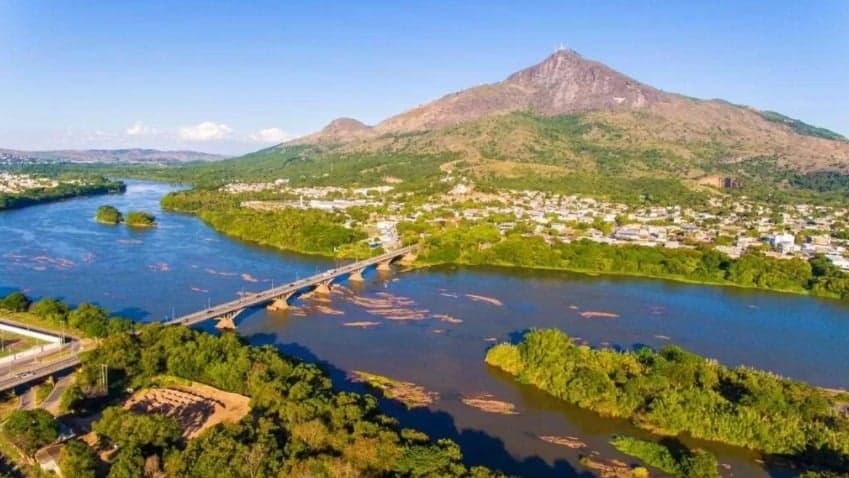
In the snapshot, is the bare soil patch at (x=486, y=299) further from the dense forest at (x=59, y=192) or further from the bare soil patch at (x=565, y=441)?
the dense forest at (x=59, y=192)

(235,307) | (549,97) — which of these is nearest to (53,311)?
(235,307)

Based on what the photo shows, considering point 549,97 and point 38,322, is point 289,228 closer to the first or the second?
point 38,322

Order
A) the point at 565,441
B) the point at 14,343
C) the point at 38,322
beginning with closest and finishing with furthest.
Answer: the point at 565,441 < the point at 14,343 < the point at 38,322

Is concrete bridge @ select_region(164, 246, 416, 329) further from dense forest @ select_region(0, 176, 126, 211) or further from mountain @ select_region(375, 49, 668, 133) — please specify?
mountain @ select_region(375, 49, 668, 133)

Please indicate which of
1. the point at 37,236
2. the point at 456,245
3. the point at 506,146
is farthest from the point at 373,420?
the point at 506,146

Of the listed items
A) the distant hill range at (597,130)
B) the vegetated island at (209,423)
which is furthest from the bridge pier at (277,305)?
the distant hill range at (597,130)

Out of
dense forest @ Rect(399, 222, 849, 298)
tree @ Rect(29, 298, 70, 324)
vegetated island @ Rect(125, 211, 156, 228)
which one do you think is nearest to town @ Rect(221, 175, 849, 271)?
dense forest @ Rect(399, 222, 849, 298)
